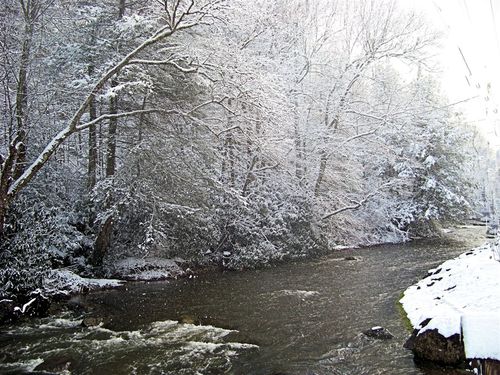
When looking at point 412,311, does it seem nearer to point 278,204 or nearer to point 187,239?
point 187,239

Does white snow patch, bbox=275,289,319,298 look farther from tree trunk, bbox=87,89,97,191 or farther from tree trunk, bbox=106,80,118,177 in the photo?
tree trunk, bbox=87,89,97,191

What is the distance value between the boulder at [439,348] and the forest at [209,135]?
328 centimetres

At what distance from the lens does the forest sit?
1016 centimetres

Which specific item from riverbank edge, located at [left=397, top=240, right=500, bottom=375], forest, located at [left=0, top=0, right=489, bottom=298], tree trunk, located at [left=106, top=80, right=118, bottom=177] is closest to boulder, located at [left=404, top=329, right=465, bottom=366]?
riverbank edge, located at [left=397, top=240, right=500, bottom=375]

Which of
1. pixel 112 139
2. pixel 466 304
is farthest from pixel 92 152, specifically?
pixel 466 304

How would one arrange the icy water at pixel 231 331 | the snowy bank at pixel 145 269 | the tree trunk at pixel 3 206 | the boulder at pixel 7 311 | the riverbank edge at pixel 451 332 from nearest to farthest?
1. the riverbank edge at pixel 451 332
2. the icy water at pixel 231 331
3. the boulder at pixel 7 311
4. the tree trunk at pixel 3 206
5. the snowy bank at pixel 145 269

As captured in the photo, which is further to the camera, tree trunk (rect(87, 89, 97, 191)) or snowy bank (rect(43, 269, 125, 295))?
tree trunk (rect(87, 89, 97, 191))

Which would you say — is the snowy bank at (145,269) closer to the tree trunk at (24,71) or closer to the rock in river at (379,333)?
the tree trunk at (24,71)

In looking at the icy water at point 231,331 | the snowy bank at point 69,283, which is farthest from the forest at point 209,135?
the icy water at point 231,331

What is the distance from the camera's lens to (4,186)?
9.02 meters

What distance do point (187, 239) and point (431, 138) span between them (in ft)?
59.9

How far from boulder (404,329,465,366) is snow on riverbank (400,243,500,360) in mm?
82

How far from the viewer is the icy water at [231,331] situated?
19.8 ft

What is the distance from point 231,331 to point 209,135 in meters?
7.79
